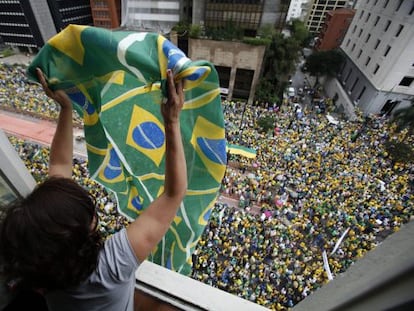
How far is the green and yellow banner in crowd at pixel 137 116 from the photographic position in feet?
3.68

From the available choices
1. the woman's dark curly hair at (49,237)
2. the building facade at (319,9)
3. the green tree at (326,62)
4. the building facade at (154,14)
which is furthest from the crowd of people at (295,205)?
the building facade at (319,9)

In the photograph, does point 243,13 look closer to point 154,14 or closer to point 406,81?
point 154,14

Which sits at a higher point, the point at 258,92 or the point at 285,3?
the point at 285,3

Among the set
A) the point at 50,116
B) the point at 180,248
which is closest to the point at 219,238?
the point at 180,248

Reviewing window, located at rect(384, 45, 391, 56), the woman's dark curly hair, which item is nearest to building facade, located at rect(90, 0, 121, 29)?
window, located at rect(384, 45, 391, 56)

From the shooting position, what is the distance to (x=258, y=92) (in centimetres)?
1448

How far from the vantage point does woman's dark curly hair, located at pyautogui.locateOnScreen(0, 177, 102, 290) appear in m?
0.60

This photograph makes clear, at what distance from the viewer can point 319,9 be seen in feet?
97.6

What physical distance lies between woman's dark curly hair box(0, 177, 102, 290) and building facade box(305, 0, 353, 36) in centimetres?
3585

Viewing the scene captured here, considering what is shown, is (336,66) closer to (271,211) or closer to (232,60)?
(232,60)

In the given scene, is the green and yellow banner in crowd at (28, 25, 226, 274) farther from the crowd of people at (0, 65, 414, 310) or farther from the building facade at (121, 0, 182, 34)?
the building facade at (121, 0, 182, 34)

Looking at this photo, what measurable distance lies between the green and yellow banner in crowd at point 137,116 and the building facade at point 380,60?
1549 cm

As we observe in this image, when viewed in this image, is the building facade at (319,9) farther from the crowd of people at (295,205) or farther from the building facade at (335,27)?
the crowd of people at (295,205)

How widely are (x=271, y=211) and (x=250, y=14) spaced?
1299 centimetres
